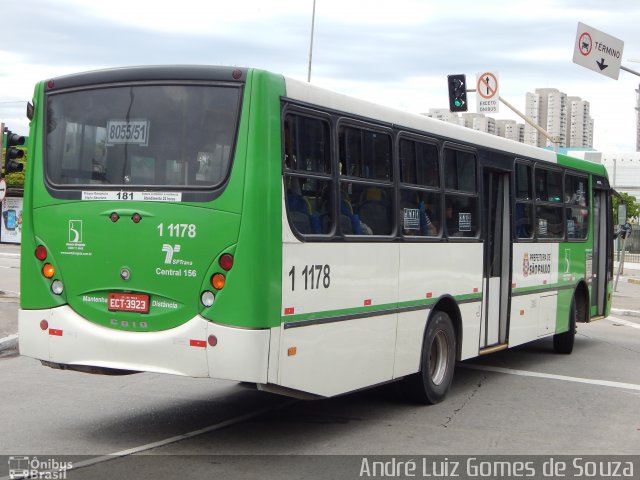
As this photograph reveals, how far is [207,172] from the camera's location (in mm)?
7270

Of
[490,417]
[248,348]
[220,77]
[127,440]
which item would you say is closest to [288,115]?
[220,77]

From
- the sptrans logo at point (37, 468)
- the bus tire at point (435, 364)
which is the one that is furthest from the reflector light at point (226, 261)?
the bus tire at point (435, 364)

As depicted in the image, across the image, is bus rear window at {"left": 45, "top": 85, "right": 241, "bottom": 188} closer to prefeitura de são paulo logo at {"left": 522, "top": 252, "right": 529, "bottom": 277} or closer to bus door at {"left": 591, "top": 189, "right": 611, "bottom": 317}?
prefeitura de são paulo logo at {"left": 522, "top": 252, "right": 529, "bottom": 277}

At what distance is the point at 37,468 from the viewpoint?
264 inches

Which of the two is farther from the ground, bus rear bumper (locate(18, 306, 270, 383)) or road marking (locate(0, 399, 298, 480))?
bus rear bumper (locate(18, 306, 270, 383))

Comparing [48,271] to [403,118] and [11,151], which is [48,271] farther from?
[11,151]

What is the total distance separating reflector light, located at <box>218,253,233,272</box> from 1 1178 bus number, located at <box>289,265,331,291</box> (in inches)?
20.6

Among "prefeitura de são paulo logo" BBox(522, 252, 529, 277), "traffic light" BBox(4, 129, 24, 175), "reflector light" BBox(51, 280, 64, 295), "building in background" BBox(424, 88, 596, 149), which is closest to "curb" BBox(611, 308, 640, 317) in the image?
"prefeitura de são paulo logo" BBox(522, 252, 529, 277)

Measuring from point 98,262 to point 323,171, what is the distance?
78.0 inches

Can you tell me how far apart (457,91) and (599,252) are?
11.4 meters

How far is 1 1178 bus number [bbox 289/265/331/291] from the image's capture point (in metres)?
7.40

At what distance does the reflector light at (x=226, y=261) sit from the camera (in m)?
7.09

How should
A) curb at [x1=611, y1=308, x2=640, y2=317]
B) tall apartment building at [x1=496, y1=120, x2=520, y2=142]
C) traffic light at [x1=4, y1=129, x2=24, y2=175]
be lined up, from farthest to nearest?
tall apartment building at [x1=496, y1=120, x2=520, y2=142] → curb at [x1=611, y1=308, x2=640, y2=317] → traffic light at [x1=4, y1=129, x2=24, y2=175]

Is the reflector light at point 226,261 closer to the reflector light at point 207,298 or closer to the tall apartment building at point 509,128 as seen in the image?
the reflector light at point 207,298
